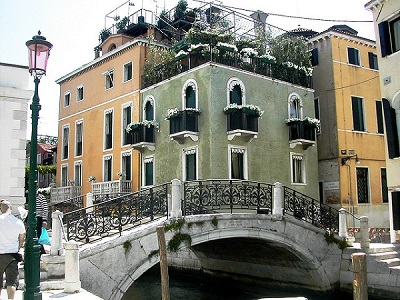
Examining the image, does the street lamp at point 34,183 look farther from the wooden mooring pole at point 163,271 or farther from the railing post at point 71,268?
the wooden mooring pole at point 163,271

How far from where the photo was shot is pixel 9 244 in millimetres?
6926

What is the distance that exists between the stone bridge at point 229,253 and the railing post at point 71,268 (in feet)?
4.51

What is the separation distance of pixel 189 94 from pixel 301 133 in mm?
5139

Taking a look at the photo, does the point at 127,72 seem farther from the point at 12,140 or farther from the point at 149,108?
the point at 12,140

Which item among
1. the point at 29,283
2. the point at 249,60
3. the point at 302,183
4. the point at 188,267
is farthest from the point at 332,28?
the point at 29,283

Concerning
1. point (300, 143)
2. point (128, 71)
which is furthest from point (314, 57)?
point (128, 71)

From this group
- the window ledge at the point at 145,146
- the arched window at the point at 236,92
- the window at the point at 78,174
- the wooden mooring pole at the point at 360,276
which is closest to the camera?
the wooden mooring pole at the point at 360,276

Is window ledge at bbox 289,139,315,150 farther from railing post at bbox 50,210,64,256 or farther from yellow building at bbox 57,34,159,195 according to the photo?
railing post at bbox 50,210,64,256

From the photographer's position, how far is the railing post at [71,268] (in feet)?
25.7

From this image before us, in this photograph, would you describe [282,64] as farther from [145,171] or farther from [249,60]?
[145,171]

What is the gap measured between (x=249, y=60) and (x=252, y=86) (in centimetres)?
132

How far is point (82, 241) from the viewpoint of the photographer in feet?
33.9

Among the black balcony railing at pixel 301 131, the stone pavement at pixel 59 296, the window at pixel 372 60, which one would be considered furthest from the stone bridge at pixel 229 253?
the window at pixel 372 60

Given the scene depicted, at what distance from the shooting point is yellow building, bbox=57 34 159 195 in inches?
848
